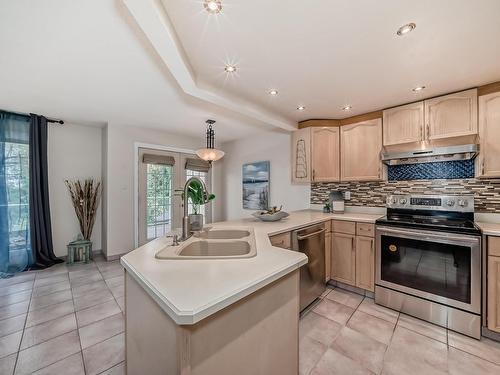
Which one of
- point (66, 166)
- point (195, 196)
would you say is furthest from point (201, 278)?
point (66, 166)

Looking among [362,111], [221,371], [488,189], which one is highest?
[362,111]

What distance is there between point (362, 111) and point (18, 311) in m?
4.52

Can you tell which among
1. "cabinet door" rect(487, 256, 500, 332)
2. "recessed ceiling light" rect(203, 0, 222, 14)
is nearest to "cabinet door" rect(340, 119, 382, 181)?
"cabinet door" rect(487, 256, 500, 332)

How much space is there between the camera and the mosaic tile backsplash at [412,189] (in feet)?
7.37

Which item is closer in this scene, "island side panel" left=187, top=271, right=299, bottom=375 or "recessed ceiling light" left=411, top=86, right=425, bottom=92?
"island side panel" left=187, top=271, right=299, bottom=375

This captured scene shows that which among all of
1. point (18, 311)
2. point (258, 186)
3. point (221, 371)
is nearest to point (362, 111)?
point (258, 186)

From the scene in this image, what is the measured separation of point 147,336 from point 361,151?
9.92 ft

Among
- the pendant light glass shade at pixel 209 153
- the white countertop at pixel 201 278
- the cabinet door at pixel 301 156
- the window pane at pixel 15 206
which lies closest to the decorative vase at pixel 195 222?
the white countertop at pixel 201 278

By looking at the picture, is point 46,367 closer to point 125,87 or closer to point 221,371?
point 221,371

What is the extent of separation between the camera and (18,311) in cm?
216

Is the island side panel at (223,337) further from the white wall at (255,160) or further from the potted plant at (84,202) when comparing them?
the potted plant at (84,202)

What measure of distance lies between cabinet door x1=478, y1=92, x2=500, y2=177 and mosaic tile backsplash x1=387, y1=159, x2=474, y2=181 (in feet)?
0.72

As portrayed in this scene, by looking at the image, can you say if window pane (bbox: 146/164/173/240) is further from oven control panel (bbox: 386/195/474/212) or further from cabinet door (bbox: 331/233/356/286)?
oven control panel (bbox: 386/195/474/212)

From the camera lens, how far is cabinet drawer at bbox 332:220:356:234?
258cm
